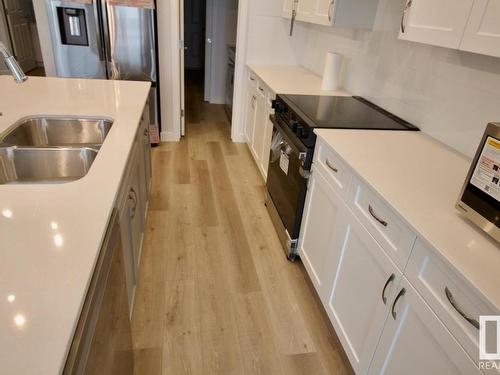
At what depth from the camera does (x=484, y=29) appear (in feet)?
4.03

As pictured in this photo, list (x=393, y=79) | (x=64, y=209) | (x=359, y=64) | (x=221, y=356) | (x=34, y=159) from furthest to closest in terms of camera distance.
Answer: (x=359, y=64), (x=393, y=79), (x=221, y=356), (x=34, y=159), (x=64, y=209)

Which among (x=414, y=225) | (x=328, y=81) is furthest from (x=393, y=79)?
(x=414, y=225)

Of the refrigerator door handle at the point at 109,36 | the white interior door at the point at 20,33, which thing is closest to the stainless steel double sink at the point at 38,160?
the refrigerator door handle at the point at 109,36

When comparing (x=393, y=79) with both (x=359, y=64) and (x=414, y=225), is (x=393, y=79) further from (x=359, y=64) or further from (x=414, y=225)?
(x=414, y=225)

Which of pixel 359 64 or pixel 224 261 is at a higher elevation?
pixel 359 64

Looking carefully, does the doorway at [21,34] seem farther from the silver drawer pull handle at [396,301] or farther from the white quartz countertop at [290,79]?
the silver drawer pull handle at [396,301]

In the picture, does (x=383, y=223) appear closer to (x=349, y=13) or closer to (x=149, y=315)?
(x=149, y=315)

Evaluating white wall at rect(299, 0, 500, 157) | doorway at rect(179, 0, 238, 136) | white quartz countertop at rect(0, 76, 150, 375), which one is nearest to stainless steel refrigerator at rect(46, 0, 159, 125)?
doorway at rect(179, 0, 238, 136)

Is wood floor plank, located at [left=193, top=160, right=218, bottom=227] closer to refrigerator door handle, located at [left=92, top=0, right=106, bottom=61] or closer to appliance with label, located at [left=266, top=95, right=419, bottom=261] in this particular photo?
appliance with label, located at [left=266, top=95, right=419, bottom=261]

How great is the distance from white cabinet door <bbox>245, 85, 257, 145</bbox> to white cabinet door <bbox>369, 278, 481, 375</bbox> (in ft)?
8.81

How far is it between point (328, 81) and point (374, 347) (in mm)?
2107

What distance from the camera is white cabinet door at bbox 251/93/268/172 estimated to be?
321 cm

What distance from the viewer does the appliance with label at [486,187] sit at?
102cm

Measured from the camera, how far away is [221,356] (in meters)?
1.68
